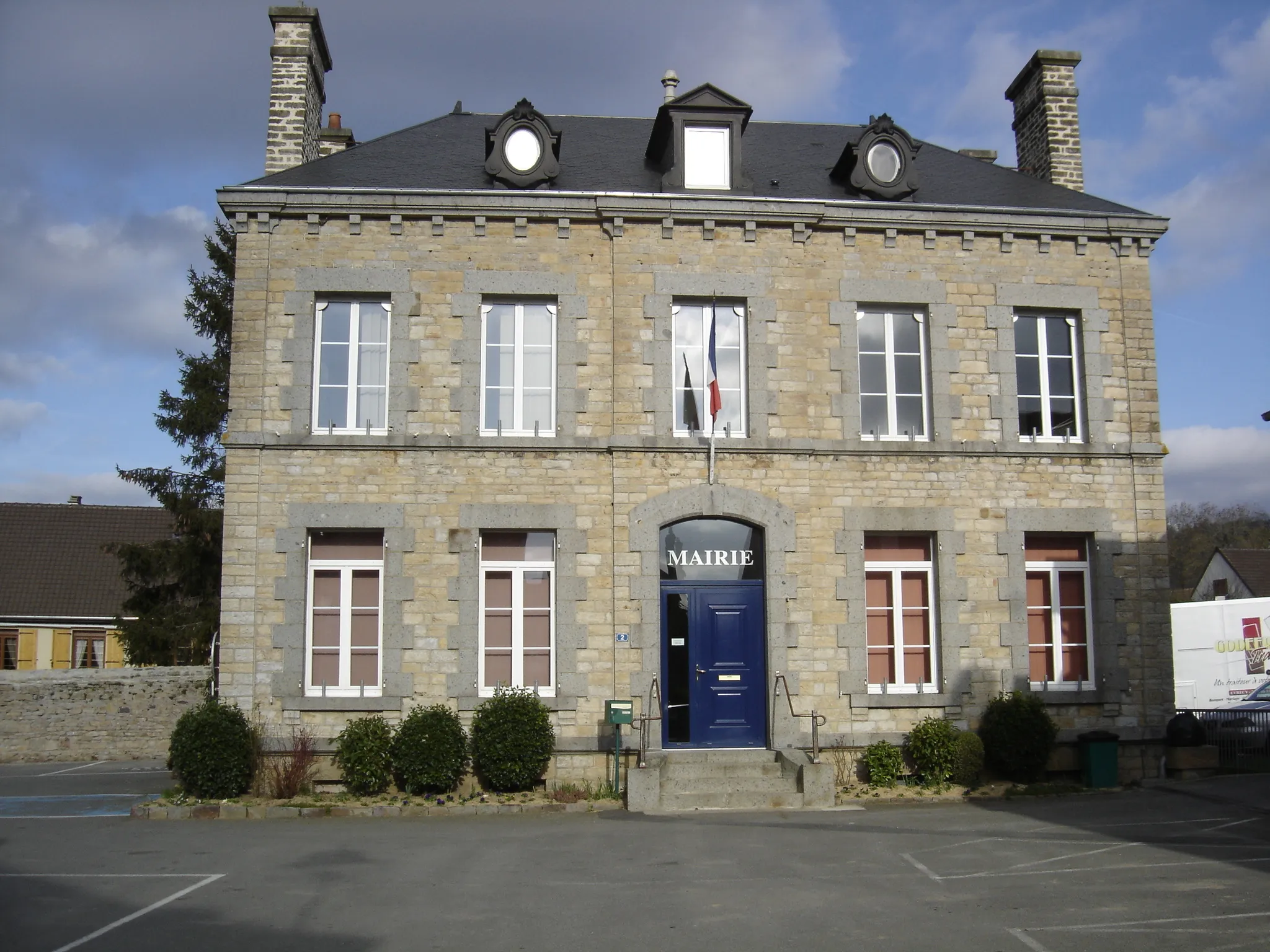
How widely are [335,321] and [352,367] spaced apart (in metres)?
0.64

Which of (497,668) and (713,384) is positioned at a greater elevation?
(713,384)

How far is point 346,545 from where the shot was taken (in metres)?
13.4

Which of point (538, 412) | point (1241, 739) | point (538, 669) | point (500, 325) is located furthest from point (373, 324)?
point (1241, 739)

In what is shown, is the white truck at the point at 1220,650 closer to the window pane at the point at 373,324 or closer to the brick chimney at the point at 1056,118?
the brick chimney at the point at 1056,118

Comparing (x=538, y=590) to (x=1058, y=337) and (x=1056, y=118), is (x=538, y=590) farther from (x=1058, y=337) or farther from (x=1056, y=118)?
(x=1056, y=118)

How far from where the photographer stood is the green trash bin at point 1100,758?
43.6ft

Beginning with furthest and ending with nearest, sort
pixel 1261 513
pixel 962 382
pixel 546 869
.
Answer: pixel 1261 513, pixel 962 382, pixel 546 869

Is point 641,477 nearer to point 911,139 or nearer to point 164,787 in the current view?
point 911,139

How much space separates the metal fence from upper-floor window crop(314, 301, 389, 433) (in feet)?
36.3

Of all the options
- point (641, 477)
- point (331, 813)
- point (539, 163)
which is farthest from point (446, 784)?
point (539, 163)

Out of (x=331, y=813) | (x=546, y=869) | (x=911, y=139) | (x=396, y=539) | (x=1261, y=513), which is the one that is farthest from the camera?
(x=1261, y=513)

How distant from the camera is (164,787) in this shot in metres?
15.2

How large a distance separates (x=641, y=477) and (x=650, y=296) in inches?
90.4

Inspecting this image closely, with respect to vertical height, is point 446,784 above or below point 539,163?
below
